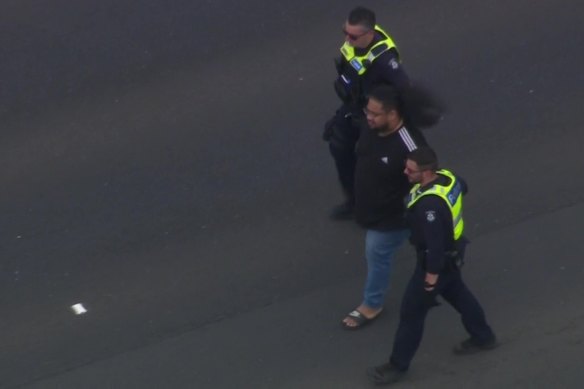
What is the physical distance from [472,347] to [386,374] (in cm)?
63

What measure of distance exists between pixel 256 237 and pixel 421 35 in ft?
9.78

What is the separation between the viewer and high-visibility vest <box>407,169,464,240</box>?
6.30 metres

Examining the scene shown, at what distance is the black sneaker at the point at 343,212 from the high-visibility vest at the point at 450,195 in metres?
1.84

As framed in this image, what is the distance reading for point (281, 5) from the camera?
10.6 metres

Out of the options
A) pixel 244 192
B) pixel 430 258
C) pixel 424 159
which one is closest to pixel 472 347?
pixel 430 258

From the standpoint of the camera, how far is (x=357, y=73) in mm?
7434

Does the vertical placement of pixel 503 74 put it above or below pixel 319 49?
below

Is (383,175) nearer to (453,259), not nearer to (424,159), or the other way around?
(424,159)

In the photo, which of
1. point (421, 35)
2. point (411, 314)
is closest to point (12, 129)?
point (421, 35)

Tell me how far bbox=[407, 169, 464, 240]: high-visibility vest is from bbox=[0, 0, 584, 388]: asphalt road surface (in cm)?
112

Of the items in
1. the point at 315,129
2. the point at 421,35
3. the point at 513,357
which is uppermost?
the point at 421,35

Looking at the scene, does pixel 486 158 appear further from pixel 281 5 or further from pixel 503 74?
pixel 281 5

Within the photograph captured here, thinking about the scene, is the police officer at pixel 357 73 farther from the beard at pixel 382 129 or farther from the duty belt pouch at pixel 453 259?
the duty belt pouch at pixel 453 259

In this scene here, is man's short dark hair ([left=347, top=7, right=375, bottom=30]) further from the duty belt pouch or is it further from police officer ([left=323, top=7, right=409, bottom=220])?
the duty belt pouch
